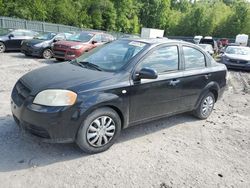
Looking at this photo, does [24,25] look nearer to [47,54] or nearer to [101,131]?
[47,54]

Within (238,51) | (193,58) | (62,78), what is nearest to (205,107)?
(193,58)

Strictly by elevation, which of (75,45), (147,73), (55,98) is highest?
(147,73)

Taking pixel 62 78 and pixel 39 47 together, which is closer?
pixel 62 78

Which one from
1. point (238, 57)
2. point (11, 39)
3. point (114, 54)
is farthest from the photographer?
point (11, 39)

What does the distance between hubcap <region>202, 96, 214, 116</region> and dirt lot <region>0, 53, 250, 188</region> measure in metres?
0.44

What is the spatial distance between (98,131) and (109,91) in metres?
0.61

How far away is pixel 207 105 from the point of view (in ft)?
19.2

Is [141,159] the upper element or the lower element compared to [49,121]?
lower

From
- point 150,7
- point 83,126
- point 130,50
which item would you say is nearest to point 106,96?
point 83,126

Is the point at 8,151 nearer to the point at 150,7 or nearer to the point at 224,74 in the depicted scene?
the point at 224,74

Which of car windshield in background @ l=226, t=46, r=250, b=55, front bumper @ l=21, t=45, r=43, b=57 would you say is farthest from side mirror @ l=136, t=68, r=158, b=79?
car windshield in background @ l=226, t=46, r=250, b=55

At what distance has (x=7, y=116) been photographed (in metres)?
5.06

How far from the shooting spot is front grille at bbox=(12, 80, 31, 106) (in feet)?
12.4

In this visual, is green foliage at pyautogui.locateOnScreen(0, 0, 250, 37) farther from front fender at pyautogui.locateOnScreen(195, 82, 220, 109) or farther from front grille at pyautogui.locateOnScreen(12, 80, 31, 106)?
front fender at pyautogui.locateOnScreen(195, 82, 220, 109)
